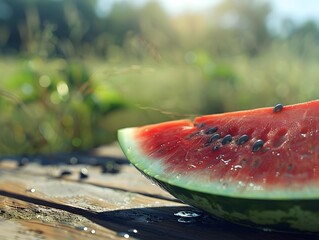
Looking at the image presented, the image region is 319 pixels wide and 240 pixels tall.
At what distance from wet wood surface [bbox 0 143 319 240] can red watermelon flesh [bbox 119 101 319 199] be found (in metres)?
0.13

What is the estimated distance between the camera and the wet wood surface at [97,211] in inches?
45.1

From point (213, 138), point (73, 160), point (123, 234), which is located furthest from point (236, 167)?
point (73, 160)

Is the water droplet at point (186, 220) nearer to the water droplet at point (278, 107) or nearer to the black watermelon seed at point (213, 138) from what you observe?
the black watermelon seed at point (213, 138)

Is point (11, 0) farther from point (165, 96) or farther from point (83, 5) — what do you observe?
point (165, 96)

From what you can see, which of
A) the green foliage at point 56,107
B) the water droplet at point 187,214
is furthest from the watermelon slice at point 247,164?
the green foliage at point 56,107

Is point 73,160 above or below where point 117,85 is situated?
below

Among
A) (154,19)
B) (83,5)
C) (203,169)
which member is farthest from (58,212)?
(83,5)

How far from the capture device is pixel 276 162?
118cm

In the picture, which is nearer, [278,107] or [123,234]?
[123,234]

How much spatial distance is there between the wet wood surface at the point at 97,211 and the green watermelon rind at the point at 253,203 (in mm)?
58

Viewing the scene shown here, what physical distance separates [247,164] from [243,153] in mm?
72

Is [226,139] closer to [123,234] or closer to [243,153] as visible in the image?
[243,153]

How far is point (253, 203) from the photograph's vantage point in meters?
1.06

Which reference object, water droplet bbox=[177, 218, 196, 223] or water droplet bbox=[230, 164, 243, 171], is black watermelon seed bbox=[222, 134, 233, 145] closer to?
water droplet bbox=[230, 164, 243, 171]
